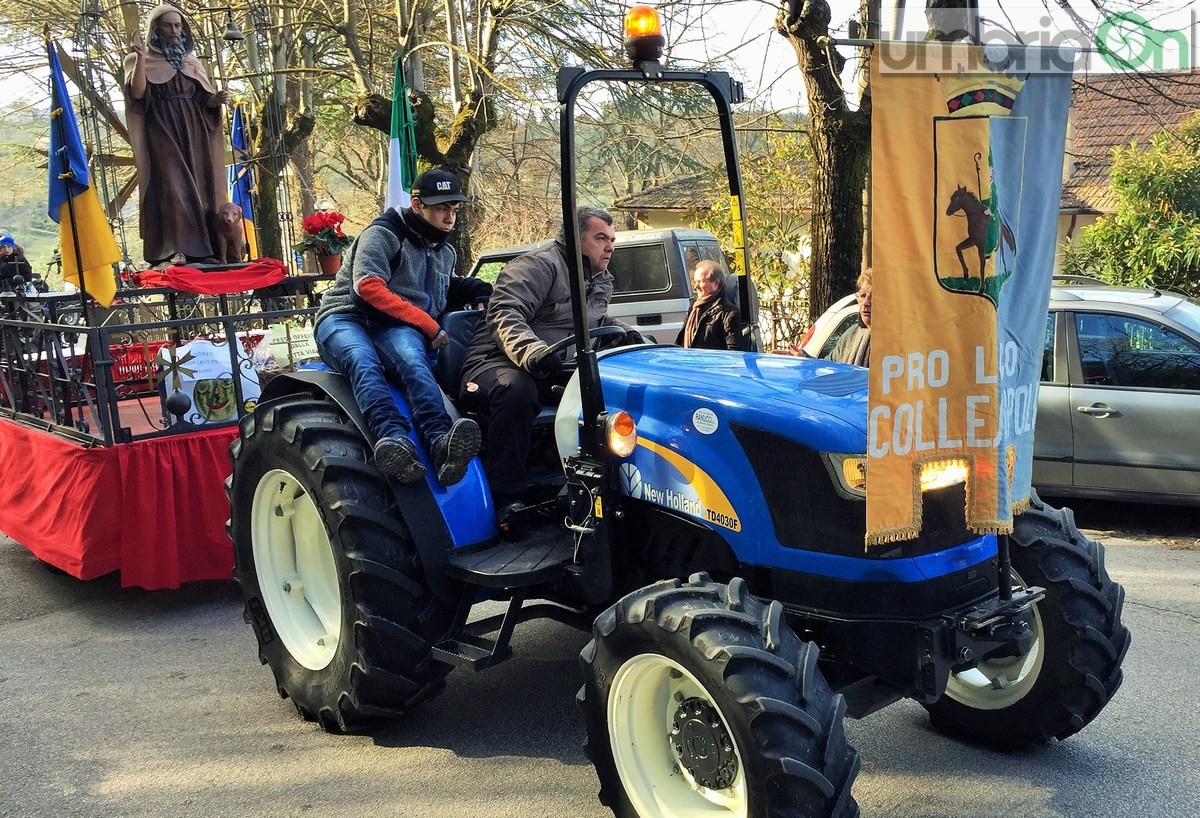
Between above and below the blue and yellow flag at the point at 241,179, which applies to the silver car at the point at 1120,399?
below

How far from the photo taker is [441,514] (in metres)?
3.89

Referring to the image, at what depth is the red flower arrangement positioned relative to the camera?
25.9 feet

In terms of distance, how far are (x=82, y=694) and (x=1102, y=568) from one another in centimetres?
422

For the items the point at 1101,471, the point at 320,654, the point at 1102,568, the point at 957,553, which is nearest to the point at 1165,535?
the point at 1101,471

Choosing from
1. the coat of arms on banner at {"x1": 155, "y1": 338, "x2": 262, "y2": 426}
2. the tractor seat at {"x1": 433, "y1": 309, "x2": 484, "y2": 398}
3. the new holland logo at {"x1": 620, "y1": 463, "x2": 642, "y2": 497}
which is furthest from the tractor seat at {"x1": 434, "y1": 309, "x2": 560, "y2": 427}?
the coat of arms on banner at {"x1": 155, "y1": 338, "x2": 262, "y2": 426}

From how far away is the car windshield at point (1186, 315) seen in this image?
21.4ft

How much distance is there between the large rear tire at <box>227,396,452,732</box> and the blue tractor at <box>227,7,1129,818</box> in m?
0.01

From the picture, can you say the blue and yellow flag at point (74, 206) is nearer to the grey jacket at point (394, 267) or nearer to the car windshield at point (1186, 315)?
the grey jacket at point (394, 267)

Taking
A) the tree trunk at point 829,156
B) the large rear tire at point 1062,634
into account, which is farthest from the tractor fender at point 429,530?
the tree trunk at point 829,156

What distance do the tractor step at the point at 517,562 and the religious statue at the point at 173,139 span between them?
5.45 metres

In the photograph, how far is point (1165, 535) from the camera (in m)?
6.77

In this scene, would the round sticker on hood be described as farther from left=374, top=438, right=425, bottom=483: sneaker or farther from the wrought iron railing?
the wrought iron railing

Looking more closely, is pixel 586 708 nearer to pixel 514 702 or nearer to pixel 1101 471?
pixel 514 702

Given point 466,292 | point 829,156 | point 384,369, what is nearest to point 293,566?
point 384,369
